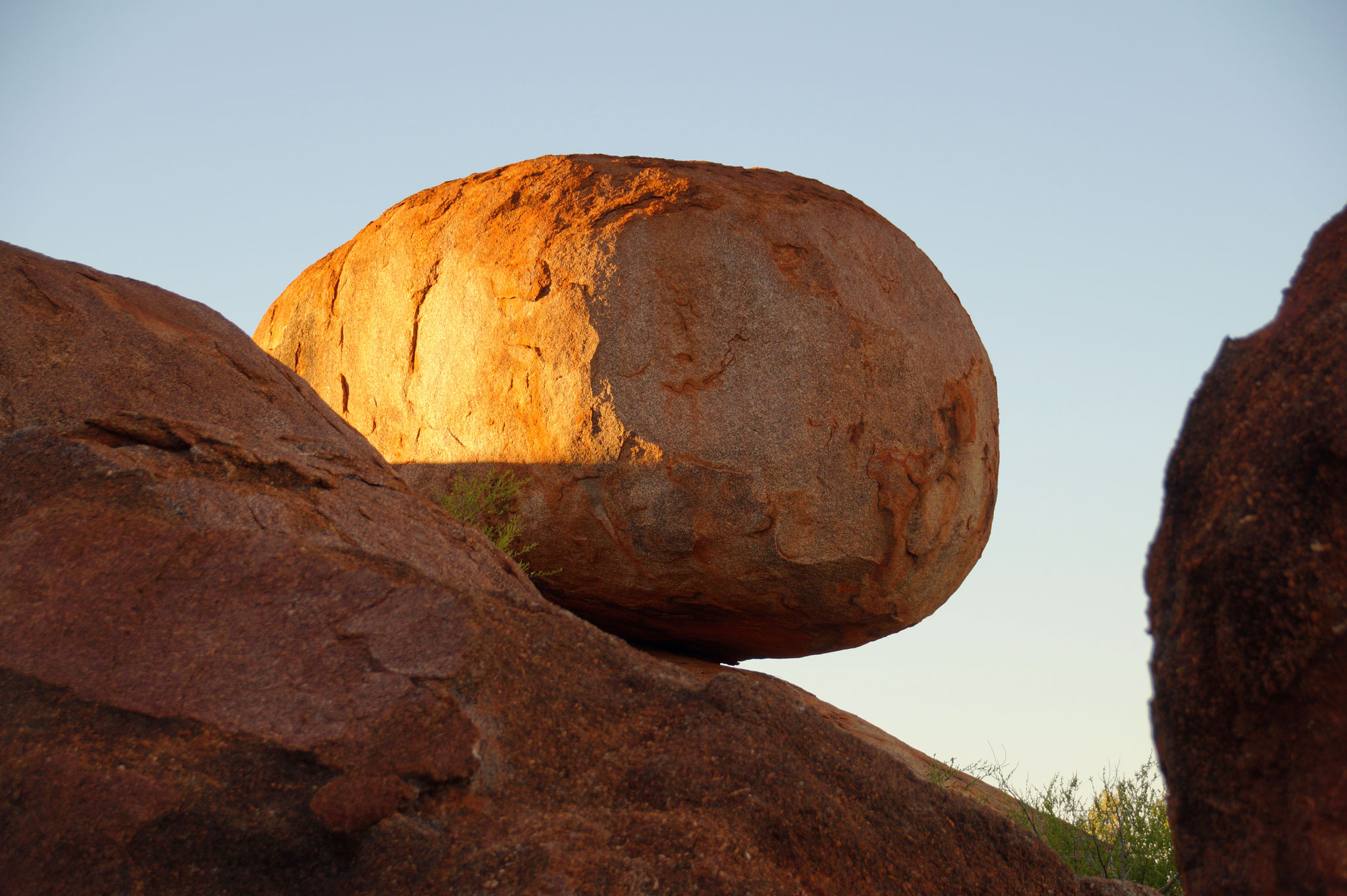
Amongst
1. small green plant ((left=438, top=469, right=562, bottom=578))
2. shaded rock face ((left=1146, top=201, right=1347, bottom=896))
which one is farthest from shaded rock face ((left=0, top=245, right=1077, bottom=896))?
small green plant ((left=438, top=469, right=562, bottom=578))

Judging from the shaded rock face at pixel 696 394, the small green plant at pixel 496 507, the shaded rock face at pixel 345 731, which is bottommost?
the shaded rock face at pixel 345 731

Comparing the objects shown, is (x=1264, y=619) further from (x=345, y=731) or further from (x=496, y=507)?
(x=496, y=507)

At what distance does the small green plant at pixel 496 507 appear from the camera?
232 inches

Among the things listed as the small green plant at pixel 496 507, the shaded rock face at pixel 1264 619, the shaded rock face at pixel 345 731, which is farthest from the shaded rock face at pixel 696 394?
the shaded rock face at pixel 1264 619

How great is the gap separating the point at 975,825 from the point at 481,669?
136 cm

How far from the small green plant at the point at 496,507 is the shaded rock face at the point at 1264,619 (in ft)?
13.3

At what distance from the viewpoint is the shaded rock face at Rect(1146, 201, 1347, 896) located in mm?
1952

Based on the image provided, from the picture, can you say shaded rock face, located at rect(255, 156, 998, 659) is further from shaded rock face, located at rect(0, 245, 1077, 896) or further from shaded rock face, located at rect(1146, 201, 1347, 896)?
shaded rock face, located at rect(1146, 201, 1347, 896)

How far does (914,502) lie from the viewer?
6.21 meters

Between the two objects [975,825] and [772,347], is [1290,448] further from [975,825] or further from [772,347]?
[772,347]

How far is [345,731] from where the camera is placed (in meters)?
2.60

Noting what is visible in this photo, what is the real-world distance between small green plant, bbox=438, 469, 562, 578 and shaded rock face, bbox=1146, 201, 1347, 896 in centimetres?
405

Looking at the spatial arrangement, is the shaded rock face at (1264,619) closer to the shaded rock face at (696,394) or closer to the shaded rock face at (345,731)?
the shaded rock face at (345,731)

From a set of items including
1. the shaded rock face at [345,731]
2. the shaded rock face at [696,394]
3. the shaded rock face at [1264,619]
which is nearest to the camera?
the shaded rock face at [1264,619]
